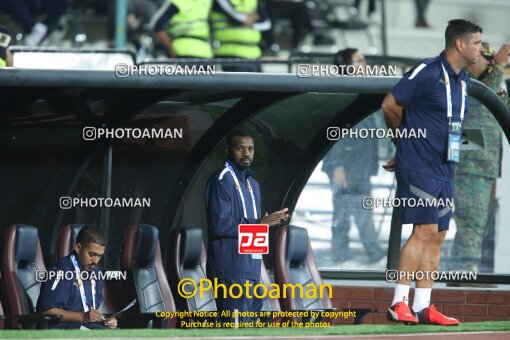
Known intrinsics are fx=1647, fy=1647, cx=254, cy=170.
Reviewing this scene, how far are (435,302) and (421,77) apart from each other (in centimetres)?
347

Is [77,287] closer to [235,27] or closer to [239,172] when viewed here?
[239,172]

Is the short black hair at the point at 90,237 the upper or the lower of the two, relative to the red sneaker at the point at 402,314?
upper

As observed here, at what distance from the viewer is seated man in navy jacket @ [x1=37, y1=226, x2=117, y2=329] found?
1095cm

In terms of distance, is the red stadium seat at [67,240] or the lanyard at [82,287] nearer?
the lanyard at [82,287]

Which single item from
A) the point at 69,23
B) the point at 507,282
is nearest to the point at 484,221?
the point at 507,282

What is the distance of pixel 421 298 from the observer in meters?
10.7

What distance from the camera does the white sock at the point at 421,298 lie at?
35.0 feet

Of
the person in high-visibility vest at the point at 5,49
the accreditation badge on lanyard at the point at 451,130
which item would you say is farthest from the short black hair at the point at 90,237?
the person in high-visibility vest at the point at 5,49

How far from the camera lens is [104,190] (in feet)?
40.6

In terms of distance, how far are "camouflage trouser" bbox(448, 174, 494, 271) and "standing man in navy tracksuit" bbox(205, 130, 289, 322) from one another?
93.1 inches

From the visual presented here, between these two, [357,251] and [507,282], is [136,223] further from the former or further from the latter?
[507,282]

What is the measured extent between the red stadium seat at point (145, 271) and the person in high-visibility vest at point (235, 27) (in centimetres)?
540

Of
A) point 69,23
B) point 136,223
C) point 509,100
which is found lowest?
point 136,223

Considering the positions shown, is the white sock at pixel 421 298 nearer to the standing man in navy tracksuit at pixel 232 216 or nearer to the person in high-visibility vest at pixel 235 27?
the standing man in navy tracksuit at pixel 232 216
